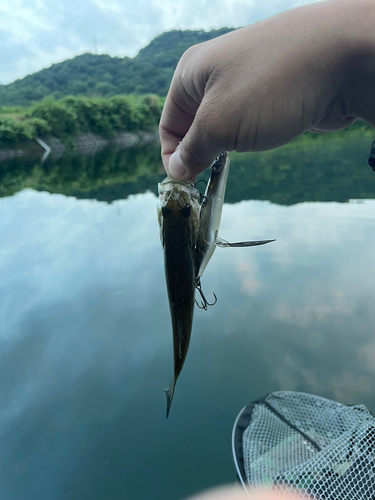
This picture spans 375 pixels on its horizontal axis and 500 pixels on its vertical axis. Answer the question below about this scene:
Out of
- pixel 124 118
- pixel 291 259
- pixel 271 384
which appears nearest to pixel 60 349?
pixel 271 384

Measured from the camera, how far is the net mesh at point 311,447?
228 centimetres

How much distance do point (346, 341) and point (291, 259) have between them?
2.37m

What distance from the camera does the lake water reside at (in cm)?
314

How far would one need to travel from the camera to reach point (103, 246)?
309 inches

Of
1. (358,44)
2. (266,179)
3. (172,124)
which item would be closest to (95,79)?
(266,179)

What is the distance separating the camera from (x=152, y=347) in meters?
4.47

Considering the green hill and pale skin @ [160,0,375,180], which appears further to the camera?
the green hill

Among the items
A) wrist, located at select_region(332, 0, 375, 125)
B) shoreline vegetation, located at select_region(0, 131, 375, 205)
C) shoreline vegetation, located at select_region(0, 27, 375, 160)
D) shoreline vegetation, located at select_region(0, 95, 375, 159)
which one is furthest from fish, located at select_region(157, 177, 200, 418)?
shoreline vegetation, located at select_region(0, 95, 375, 159)

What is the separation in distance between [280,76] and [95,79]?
5192 inches

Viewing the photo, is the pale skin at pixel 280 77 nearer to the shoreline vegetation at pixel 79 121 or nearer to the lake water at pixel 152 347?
the lake water at pixel 152 347

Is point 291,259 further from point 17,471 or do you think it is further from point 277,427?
point 17,471

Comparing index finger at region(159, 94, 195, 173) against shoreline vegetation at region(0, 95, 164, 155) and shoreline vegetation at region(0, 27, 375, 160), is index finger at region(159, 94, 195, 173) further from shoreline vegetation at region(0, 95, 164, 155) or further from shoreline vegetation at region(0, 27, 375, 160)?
shoreline vegetation at region(0, 95, 164, 155)

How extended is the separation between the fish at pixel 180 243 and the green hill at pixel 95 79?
99.0 m

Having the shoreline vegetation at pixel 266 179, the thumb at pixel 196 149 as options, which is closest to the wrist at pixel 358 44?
the thumb at pixel 196 149
